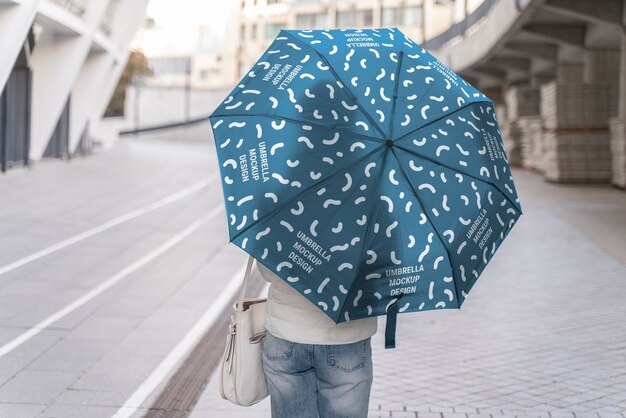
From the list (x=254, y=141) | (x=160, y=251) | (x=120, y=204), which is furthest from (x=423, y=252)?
(x=120, y=204)

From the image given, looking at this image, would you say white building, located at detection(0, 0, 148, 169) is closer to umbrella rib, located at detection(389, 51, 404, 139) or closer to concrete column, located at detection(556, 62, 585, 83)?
concrete column, located at detection(556, 62, 585, 83)

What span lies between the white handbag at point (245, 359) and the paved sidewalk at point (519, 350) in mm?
2228

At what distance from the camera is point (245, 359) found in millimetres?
3211

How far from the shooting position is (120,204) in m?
17.2

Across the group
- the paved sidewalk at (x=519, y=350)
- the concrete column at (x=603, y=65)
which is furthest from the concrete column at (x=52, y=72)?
the paved sidewalk at (x=519, y=350)

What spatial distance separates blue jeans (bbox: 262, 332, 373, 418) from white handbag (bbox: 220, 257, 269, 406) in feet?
0.22

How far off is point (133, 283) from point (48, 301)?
4.02 ft

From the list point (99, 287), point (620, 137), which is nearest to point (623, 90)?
point (620, 137)

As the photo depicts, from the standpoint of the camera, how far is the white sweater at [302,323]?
2998mm

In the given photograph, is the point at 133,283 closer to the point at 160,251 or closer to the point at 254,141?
the point at 160,251

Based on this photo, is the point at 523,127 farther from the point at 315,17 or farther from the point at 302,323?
the point at 315,17

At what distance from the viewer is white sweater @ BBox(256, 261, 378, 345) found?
3.00 metres

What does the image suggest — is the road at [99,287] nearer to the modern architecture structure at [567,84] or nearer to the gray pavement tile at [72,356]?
the gray pavement tile at [72,356]

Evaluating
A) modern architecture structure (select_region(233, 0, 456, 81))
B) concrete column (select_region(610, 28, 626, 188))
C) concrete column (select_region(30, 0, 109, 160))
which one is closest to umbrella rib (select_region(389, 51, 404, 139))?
concrete column (select_region(610, 28, 626, 188))
